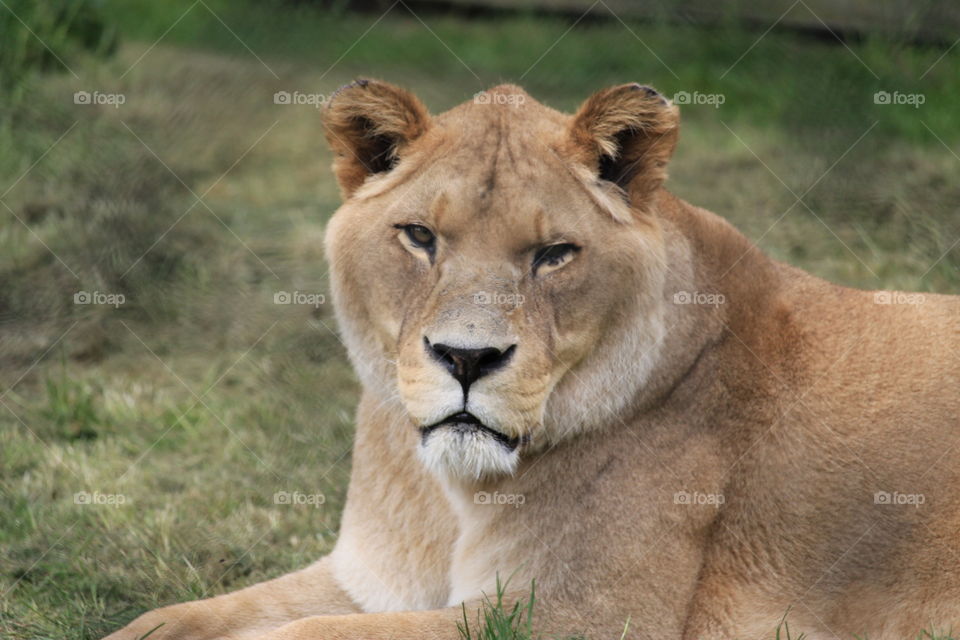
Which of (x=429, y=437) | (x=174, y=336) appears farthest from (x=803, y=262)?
(x=429, y=437)

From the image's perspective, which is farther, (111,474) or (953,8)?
(953,8)

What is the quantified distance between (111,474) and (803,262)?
4.16 metres

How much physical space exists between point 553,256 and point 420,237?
0.40 meters

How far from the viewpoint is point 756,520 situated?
4430 millimetres

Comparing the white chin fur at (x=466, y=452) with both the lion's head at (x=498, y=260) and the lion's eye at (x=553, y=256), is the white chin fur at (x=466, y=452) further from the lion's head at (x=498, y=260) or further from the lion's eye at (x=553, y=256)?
the lion's eye at (x=553, y=256)

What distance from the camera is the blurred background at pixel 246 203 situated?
5.88 meters

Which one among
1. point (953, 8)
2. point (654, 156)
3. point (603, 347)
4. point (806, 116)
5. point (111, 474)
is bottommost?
point (111, 474)

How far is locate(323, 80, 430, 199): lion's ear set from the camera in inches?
171

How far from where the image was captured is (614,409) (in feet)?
14.1

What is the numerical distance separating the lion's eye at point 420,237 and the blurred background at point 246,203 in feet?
5.91

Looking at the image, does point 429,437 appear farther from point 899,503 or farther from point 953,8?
point 953,8

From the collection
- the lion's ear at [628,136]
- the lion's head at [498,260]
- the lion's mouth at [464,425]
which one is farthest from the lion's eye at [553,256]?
the lion's mouth at [464,425]

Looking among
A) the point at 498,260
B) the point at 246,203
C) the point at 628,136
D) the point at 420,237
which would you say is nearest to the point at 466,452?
the point at 498,260

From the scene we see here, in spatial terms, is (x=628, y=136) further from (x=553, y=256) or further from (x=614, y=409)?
(x=614, y=409)
